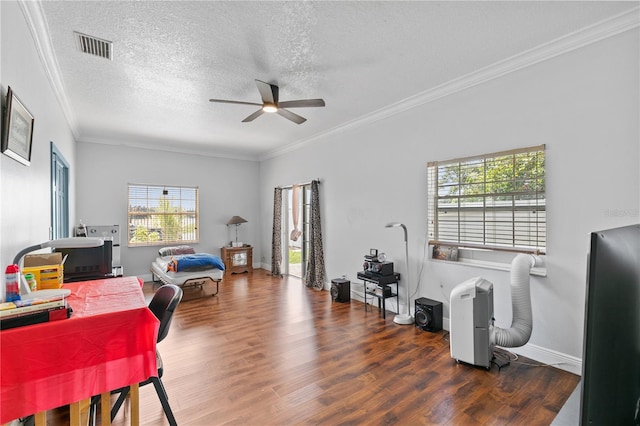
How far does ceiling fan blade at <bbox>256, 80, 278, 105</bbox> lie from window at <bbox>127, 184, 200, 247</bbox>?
4445 mm

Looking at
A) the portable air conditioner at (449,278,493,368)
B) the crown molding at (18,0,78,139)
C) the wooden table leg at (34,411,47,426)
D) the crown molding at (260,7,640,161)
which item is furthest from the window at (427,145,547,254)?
the crown molding at (18,0,78,139)

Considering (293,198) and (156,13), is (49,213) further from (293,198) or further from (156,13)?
(293,198)

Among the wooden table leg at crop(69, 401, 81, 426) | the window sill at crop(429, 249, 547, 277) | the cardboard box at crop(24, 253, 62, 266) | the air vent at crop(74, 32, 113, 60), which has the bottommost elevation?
the wooden table leg at crop(69, 401, 81, 426)

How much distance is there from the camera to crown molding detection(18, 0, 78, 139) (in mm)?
2162

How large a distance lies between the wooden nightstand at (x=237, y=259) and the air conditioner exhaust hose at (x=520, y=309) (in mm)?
5779

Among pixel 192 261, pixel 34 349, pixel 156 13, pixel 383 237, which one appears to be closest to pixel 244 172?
pixel 192 261

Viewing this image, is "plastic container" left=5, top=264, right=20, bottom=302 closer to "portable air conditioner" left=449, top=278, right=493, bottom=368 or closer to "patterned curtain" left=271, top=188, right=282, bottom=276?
"portable air conditioner" left=449, top=278, right=493, bottom=368

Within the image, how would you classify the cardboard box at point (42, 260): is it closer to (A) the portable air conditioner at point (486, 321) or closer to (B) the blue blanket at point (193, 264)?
(B) the blue blanket at point (193, 264)

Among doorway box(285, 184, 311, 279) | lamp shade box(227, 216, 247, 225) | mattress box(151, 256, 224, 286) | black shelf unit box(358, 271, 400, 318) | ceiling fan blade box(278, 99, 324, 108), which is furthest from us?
lamp shade box(227, 216, 247, 225)

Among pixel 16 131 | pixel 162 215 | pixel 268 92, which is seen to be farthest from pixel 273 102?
pixel 162 215

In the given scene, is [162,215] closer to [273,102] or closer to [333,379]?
[273,102]

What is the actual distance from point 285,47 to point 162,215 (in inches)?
212

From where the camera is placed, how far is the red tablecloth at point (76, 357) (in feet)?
4.63

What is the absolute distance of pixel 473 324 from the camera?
8.94ft
